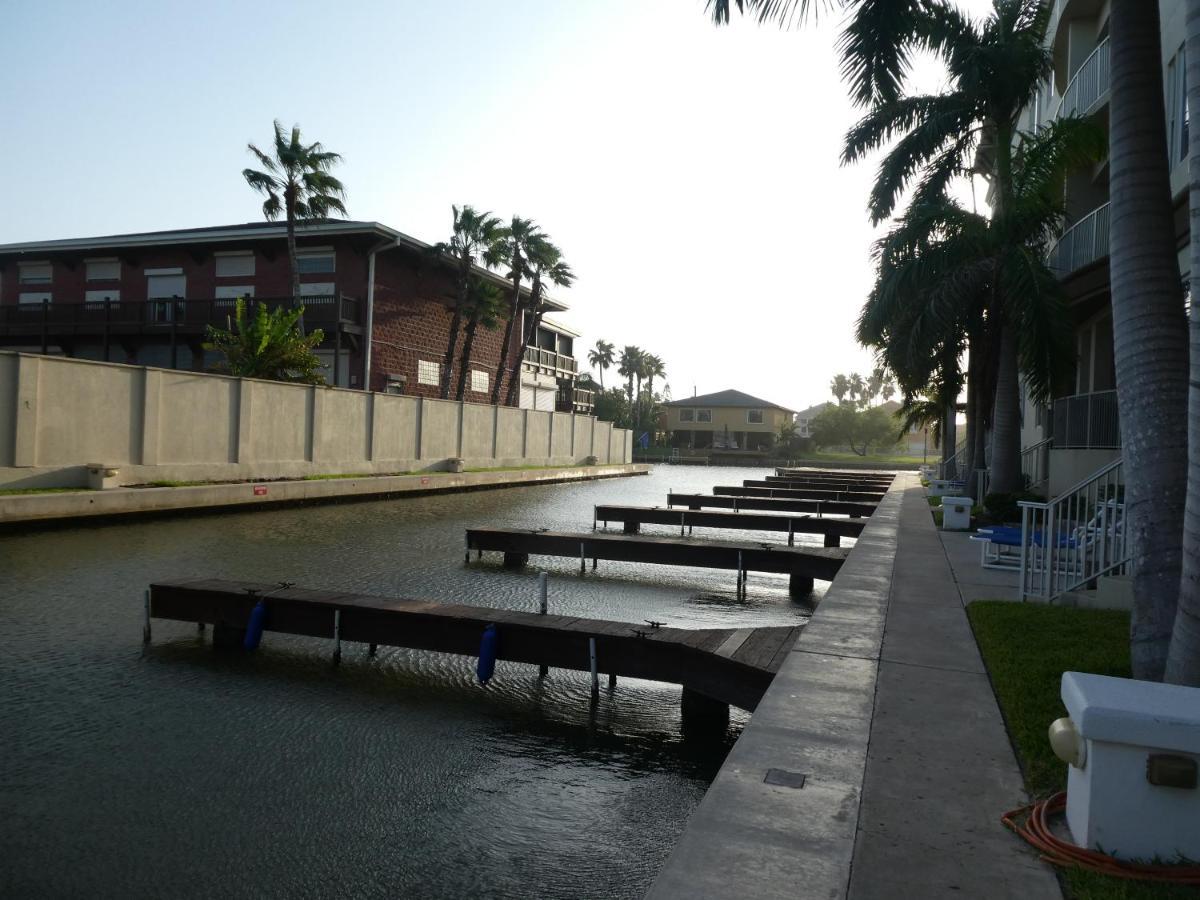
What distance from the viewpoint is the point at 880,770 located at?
4320mm

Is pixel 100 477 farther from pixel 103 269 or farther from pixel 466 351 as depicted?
pixel 103 269

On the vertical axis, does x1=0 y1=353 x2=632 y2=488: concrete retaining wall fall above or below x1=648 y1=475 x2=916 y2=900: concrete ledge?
above

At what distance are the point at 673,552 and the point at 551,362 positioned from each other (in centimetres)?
4772

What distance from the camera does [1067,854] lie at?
3438 millimetres

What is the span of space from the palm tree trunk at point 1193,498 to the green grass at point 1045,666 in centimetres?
78

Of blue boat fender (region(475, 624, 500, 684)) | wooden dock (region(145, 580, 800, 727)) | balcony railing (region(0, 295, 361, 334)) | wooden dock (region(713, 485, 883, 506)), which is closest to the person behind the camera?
wooden dock (region(145, 580, 800, 727))

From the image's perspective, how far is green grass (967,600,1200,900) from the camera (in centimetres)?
323

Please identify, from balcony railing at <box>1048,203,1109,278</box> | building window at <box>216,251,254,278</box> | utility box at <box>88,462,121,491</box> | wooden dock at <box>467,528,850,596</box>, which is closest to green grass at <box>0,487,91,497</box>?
utility box at <box>88,462,121,491</box>

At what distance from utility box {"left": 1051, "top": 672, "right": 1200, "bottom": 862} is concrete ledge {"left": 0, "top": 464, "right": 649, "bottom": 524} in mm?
17796

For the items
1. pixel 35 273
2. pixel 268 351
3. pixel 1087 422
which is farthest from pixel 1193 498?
pixel 35 273

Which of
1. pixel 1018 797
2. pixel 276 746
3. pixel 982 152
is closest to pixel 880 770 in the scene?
pixel 1018 797

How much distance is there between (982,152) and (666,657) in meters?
22.2

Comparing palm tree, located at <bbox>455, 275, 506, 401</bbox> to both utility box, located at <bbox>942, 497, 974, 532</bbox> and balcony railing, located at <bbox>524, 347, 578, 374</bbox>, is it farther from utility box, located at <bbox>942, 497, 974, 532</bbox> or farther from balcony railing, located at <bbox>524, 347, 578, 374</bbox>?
utility box, located at <bbox>942, 497, 974, 532</bbox>

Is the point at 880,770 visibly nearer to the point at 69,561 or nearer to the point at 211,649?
the point at 211,649
